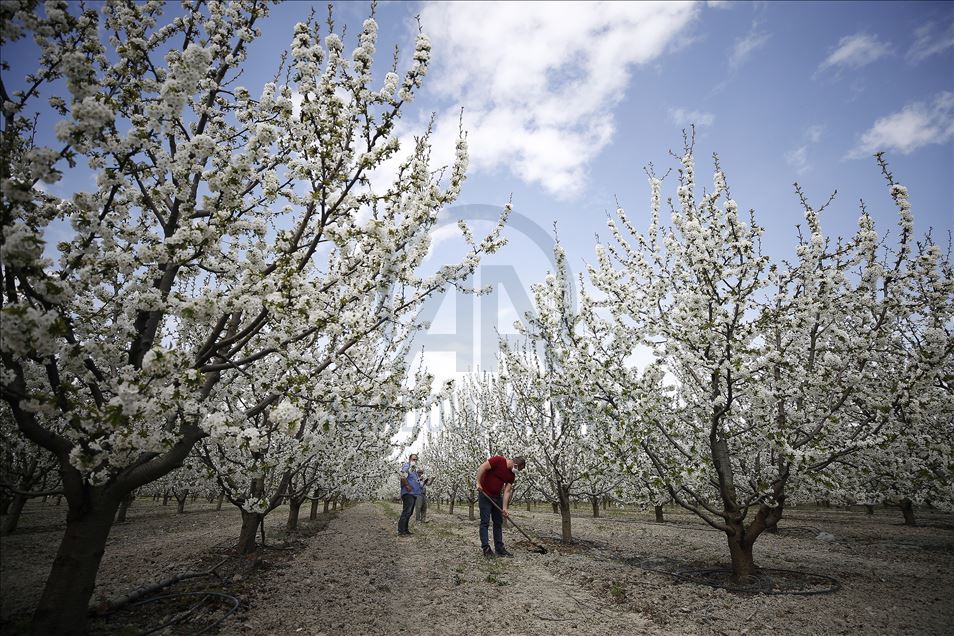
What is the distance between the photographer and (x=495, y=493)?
9.57m

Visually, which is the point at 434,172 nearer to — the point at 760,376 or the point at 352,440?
the point at 760,376

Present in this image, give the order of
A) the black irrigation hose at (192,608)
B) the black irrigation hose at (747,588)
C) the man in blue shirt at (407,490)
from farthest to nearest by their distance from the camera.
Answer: the man in blue shirt at (407,490)
the black irrigation hose at (747,588)
the black irrigation hose at (192,608)

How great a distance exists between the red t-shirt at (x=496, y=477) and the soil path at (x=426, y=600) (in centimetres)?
142

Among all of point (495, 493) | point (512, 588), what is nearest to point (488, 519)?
point (495, 493)

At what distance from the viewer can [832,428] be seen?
616cm

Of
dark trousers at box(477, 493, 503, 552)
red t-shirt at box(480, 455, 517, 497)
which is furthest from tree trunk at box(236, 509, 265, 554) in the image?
red t-shirt at box(480, 455, 517, 497)

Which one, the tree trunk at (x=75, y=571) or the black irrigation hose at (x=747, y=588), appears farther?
the black irrigation hose at (x=747, y=588)

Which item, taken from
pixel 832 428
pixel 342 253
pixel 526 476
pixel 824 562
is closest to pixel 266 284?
pixel 342 253

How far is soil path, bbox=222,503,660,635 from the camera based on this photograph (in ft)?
16.0

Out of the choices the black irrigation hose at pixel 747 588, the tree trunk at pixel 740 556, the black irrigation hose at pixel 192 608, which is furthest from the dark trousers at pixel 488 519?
the black irrigation hose at pixel 192 608

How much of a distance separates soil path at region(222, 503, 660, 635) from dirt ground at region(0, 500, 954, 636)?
0.08 feet

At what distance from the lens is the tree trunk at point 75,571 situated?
370 cm

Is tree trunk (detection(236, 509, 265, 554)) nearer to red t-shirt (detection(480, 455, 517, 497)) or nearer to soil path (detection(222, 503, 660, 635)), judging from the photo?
soil path (detection(222, 503, 660, 635))

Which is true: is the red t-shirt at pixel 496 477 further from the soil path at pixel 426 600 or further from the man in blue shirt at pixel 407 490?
the man in blue shirt at pixel 407 490
